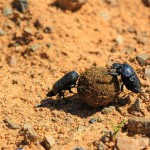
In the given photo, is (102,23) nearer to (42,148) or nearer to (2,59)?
(2,59)

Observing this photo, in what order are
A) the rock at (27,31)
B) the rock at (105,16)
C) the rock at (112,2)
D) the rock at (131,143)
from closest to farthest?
the rock at (131,143) → the rock at (27,31) → the rock at (105,16) → the rock at (112,2)

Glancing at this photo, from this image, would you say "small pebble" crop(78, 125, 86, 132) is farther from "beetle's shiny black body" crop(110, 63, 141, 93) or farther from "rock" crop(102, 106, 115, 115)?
"beetle's shiny black body" crop(110, 63, 141, 93)

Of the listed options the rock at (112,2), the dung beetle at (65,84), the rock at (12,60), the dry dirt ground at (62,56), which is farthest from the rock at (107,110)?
the rock at (112,2)

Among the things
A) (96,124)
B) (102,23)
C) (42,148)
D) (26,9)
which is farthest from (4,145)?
(102,23)

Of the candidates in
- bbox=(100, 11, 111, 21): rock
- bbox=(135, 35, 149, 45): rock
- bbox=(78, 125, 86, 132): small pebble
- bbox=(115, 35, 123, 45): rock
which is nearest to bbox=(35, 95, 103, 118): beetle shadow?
bbox=(78, 125, 86, 132): small pebble

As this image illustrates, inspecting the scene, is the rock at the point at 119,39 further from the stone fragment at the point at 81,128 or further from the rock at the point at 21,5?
the stone fragment at the point at 81,128

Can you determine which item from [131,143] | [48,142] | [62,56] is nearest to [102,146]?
[131,143]
